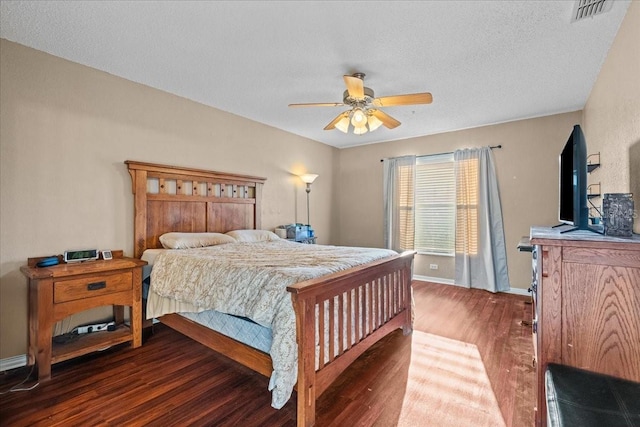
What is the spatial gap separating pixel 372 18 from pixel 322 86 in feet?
3.44

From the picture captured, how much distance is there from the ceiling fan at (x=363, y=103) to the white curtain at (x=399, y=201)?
2.06 metres

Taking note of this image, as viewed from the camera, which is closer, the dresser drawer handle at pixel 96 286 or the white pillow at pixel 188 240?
the dresser drawer handle at pixel 96 286

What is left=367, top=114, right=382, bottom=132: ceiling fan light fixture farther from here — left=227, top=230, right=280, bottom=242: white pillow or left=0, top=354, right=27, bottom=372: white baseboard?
left=0, top=354, right=27, bottom=372: white baseboard

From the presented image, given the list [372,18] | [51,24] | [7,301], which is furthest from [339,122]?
[7,301]

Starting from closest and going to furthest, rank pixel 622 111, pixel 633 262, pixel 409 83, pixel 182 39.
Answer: pixel 633 262 < pixel 622 111 < pixel 182 39 < pixel 409 83

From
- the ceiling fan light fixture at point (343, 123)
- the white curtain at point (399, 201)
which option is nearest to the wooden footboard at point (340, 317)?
the ceiling fan light fixture at point (343, 123)

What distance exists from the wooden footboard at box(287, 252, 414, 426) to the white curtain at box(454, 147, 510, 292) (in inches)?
82.6

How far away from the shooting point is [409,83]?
2.87 m

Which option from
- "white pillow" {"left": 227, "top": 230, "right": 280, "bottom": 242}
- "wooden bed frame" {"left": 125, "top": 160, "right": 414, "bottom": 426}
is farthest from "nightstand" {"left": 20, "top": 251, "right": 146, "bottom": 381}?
"white pillow" {"left": 227, "top": 230, "right": 280, "bottom": 242}

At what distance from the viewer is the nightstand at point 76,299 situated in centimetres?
203

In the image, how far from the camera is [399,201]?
198 inches

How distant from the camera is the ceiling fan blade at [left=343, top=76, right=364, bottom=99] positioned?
87.4 inches

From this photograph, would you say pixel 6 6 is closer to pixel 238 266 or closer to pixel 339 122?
pixel 238 266

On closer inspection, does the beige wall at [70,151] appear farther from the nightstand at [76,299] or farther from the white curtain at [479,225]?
the white curtain at [479,225]
